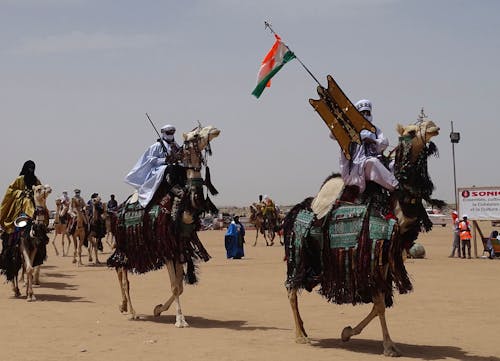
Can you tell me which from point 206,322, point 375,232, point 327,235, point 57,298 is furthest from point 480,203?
point 375,232

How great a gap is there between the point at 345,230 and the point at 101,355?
326cm

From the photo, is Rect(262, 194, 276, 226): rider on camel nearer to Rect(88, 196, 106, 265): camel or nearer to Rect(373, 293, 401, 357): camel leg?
Rect(88, 196, 106, 265): camel

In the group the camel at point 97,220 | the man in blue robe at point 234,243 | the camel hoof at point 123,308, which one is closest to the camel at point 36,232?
the camel hoof at point 123,308

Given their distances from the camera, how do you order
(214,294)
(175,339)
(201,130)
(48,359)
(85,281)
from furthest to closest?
(85,281), (214,294), (201,130), (175,339), (48,359)

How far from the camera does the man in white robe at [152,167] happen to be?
1259cm

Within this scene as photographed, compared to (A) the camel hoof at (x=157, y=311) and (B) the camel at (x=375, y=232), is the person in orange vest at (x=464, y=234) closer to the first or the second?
(A) the camel hoof at (x=157, y=311)

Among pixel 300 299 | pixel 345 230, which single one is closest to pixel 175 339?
pixel 345 230

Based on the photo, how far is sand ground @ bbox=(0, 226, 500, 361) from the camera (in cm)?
959

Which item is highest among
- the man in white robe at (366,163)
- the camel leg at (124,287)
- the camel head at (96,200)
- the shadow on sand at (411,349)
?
the camel head at (96,200)

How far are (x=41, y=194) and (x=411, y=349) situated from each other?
29.4 ft

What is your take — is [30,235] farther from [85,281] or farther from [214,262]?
[214,262]

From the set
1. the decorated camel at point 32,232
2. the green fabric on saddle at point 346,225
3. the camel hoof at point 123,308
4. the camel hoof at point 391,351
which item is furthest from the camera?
the decorated camel at point 32,232

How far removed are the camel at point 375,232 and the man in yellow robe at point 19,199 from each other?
8.06 meters

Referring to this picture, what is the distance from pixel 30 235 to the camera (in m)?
16.0
